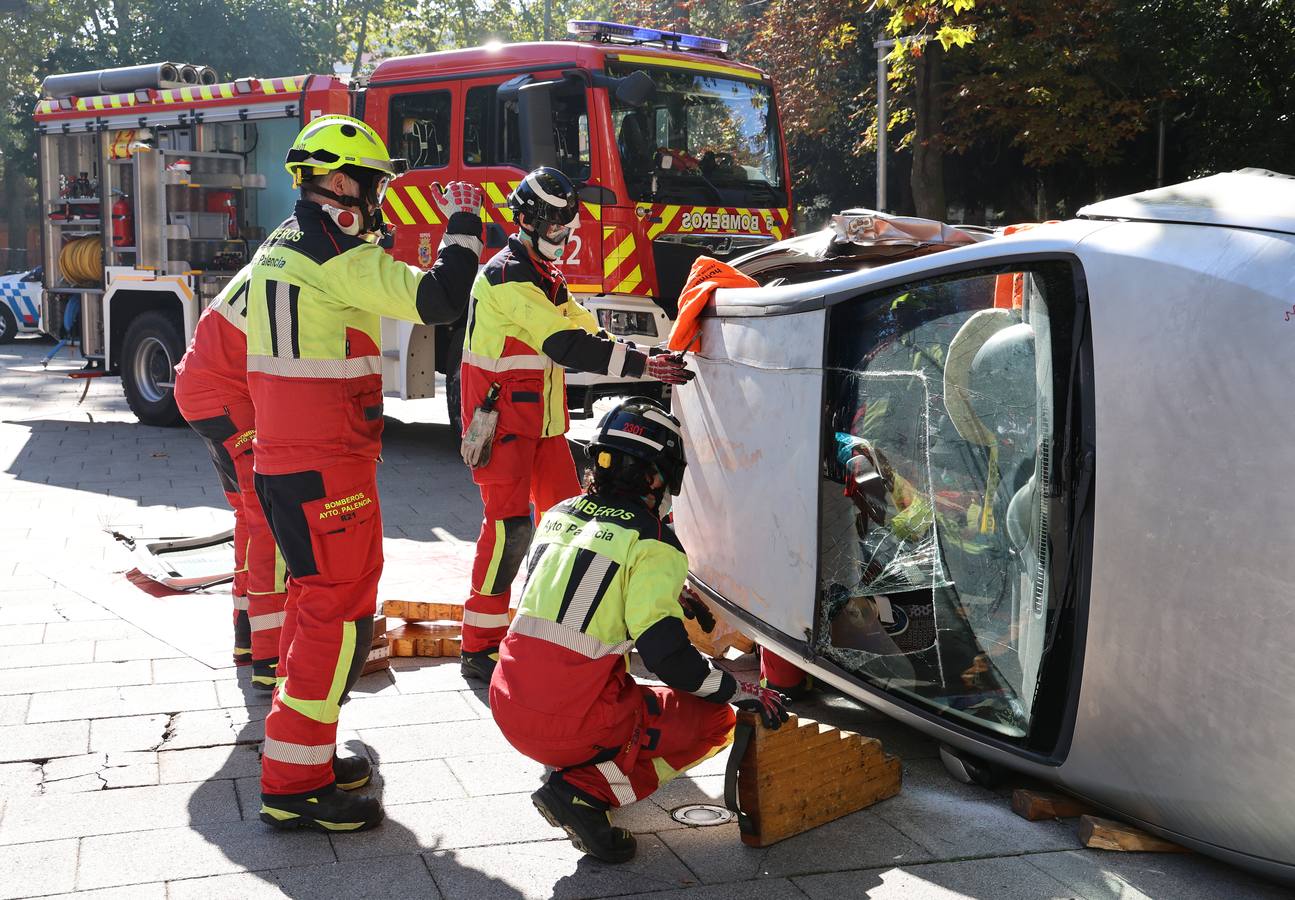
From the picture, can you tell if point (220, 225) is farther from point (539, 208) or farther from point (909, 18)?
point (539, 208)

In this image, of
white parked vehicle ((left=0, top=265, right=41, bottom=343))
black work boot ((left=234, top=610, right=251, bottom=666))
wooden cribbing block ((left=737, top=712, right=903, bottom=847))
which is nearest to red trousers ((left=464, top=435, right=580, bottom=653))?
black work boot ((left=234, top=610, right=251, bottom=666))

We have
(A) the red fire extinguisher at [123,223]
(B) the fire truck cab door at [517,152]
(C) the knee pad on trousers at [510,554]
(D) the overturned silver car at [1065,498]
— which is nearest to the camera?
(D) the overturned silver car at [1065,498]

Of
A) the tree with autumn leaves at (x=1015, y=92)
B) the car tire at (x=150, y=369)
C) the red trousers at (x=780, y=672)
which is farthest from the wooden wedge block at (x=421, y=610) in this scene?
the car tire at (x=150, y=369)

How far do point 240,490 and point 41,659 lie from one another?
0.96m

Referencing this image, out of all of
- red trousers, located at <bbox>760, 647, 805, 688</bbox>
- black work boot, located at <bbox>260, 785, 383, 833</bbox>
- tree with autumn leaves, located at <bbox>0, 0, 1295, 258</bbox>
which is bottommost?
black work boot, located at <bbox>260, 785, 383, 833</bbox>

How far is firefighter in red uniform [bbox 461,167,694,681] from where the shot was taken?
188 inches

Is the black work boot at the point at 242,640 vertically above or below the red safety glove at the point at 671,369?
below

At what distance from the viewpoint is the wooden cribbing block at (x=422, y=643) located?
5055mm

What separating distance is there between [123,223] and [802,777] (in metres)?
10.0

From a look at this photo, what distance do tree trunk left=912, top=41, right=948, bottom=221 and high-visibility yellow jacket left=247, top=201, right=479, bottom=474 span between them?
1285 cm

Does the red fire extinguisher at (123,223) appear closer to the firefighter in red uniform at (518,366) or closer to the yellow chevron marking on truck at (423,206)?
the yellow chevron marking on truck at (423,206)

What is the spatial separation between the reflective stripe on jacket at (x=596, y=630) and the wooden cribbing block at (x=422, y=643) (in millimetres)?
1730

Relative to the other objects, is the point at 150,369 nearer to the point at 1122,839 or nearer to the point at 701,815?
the point at 701,815

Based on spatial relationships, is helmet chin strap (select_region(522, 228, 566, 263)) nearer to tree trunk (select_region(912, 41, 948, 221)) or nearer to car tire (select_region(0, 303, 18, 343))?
tree trunk (select_region(912, 41, 948, 221))
